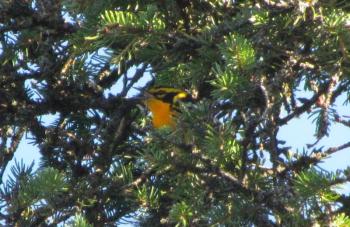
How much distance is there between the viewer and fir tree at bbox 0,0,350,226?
3.04 m

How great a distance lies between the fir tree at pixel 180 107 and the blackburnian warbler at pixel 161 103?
0.26 m

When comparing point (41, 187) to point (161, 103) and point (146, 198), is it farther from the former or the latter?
point (161, 103)

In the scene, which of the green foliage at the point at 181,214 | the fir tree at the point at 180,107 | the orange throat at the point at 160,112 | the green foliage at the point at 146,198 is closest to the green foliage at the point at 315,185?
the fir tree at the point at 180,107

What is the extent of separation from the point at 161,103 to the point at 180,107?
168 centimetres

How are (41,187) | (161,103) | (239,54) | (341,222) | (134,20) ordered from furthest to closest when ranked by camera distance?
(161,103) → (134,20) → (41,187) → (239,54) → (341,222)

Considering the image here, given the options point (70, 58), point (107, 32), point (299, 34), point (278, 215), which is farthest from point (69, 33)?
point (278, 215)

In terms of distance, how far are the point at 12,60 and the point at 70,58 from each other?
43 centimetres

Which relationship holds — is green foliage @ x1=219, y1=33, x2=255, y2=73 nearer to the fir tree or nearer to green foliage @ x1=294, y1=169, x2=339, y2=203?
the fir tree

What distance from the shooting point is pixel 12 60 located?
4.18m

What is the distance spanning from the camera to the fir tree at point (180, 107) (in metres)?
3.04

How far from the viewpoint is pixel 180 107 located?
329cm

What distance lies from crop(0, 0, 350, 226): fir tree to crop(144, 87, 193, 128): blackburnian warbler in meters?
0.26

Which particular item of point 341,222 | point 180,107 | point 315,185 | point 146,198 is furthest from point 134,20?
point 341,222

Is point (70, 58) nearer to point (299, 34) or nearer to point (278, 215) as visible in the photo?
point (299, 34)
